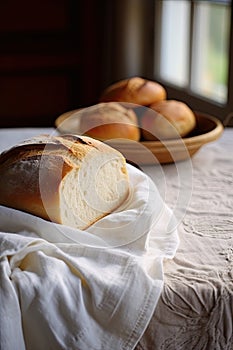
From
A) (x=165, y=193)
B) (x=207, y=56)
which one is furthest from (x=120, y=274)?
(x=207, y=56)

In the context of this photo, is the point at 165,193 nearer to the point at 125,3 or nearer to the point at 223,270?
the point at 223,270

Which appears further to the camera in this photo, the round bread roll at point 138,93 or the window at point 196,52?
the window at point 196,52

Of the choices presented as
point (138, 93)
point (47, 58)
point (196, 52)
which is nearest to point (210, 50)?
point (196, 52)

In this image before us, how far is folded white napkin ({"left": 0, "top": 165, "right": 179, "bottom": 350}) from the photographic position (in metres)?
0.76

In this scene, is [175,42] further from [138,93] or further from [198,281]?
[198,281]

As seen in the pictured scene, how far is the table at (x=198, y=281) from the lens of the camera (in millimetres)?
800

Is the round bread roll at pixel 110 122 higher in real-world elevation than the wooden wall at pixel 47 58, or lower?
higher

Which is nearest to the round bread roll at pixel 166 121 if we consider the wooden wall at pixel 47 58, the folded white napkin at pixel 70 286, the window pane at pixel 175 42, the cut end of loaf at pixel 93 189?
the cut end of loaf at pixel 93 189

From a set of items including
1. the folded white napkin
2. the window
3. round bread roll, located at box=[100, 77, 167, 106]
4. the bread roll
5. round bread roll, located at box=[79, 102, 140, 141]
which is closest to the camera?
the folded white napkin

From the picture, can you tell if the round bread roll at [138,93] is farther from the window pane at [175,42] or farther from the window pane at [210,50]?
the window pane at [175,42]

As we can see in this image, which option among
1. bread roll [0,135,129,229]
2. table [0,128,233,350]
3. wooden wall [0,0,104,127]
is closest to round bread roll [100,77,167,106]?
table [0,128,233,350]

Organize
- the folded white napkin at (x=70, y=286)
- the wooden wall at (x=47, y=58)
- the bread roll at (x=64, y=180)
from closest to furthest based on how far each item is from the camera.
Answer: the folded white napkin at (x=70, y=286) < the bread roll at (x=64, y=180) < the wooden wall at (x=47, y=58)

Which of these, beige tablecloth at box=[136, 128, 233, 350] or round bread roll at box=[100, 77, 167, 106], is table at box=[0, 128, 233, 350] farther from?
round bread roll at box=[100, 77, 167, 106]

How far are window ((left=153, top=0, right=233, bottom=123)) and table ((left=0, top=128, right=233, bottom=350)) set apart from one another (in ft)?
5.16
